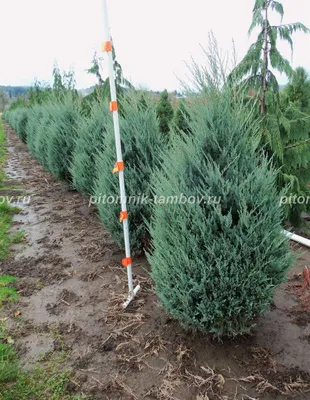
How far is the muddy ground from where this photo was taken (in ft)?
6.82

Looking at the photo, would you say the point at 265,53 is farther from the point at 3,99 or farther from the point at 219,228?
the point at 3,99

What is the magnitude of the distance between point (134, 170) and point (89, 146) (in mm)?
2712

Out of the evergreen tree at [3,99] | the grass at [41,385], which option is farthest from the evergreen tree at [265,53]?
the evergreen tree at [3,99]

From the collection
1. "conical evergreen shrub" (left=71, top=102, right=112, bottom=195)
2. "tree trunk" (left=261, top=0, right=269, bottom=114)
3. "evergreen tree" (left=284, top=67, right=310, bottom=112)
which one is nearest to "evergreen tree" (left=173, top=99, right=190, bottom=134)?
"tree trunk" (left=261, top=0, right=269, bottom=114)

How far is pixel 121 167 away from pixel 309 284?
2.23m

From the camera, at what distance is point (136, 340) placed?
8.32ft

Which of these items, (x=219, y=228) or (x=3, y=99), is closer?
(x=219, y=228)

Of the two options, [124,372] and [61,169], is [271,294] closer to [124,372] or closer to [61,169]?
[124,372]

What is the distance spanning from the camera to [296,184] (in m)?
4.48

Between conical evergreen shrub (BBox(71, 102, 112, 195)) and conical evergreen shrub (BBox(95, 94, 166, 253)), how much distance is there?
2.01m

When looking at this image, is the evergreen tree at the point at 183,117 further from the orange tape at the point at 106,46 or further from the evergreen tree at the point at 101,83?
the evergreen tree at the point at 101,83

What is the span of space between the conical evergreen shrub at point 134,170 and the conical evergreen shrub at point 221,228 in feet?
5.23

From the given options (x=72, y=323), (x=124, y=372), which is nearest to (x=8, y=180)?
(x=72, y=323)

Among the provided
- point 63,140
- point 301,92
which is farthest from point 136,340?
point 63,140
